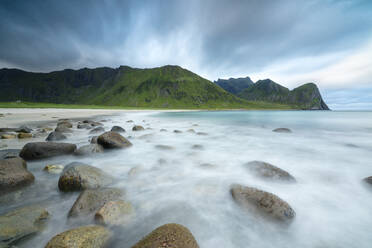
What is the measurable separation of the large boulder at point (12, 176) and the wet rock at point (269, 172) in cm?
606

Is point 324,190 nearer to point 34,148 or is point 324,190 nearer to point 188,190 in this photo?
point 188,190

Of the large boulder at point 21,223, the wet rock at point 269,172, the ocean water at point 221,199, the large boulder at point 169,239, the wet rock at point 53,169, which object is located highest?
the large boulder at point 169,239

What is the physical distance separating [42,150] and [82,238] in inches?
201

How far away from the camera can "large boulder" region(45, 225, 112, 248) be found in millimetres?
1795

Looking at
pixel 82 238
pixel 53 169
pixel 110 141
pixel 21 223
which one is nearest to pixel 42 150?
pixel 53 169

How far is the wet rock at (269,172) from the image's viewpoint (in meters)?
4.07

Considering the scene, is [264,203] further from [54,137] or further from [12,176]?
[54,137]

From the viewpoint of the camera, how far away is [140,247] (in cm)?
173

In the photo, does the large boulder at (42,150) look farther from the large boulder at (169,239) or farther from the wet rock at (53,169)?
the large boulder at (169,239)

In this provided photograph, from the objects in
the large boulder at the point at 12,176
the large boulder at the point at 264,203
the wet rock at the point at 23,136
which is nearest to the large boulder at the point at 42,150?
the large boulder at the point at 12,176

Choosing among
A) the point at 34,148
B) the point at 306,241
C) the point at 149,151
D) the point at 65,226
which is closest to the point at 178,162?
the point at 149,151

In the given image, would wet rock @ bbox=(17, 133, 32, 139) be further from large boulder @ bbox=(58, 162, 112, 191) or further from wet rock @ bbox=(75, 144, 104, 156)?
large boulder @ bbox=(58, 162, 112, 191)

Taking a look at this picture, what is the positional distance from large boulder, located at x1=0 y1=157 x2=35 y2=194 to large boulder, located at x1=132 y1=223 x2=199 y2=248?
11.7 ft

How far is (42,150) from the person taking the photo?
17.2ft
